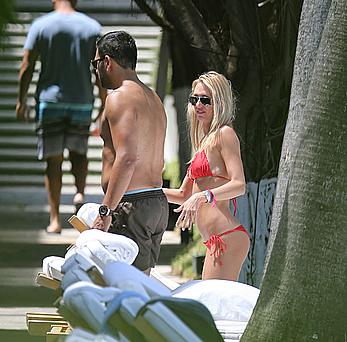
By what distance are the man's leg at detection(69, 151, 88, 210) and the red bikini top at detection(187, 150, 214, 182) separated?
448cm

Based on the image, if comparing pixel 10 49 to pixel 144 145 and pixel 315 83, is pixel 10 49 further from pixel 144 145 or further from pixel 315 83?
pixel 315 83

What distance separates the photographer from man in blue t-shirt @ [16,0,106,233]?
1028cm

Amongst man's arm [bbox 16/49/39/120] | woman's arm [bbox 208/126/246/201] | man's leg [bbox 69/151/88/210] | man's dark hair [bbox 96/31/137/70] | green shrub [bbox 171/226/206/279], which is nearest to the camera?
woman's arm [bbox 208/126/246/201]

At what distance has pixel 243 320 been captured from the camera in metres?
4.97

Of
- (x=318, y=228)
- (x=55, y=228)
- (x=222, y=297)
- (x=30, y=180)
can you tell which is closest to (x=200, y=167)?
(x=222, y=297)

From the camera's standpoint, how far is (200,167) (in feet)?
20.5

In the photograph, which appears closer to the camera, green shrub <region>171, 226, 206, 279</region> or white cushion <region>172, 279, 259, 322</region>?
white cushion <region>172, 279, 259, 322</region>

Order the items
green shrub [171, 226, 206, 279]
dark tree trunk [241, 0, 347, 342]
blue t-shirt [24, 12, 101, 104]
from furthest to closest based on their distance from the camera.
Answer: blue t-shirt [24, 12, 101, 104] → green shrub [171, 226, 206, 279] → dark tree trunk [241, 0, 347, 342]

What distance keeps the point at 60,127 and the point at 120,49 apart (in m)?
4.25

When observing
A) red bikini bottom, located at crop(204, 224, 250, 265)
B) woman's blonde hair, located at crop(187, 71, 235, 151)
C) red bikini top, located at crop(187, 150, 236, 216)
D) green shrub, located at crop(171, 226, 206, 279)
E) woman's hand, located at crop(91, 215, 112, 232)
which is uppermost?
woman's blonde hair, located at crop(187, 71, 235, 151)

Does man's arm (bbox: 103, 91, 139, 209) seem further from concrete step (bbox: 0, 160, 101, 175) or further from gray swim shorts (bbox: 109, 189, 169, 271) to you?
concrete step (bbox: 0, 160, 101, 175)

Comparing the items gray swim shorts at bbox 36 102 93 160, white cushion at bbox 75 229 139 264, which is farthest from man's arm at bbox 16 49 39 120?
white cushion at bbox 75 229 139 264

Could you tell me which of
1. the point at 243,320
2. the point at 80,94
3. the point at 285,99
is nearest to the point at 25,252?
the point at 80,94

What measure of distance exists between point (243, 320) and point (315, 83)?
3.24 feet
